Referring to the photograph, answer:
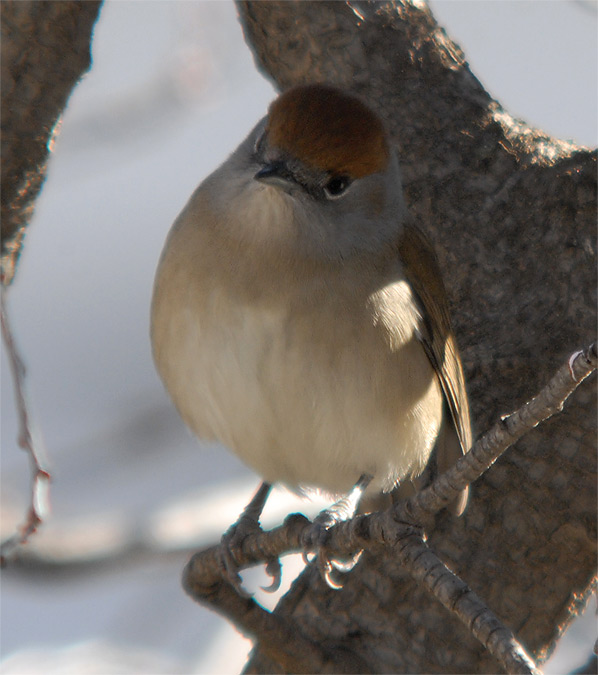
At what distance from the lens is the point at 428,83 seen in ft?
13.4

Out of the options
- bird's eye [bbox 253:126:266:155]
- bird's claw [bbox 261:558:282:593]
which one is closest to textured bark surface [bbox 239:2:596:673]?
bird's claw [bbox 261:558:282:593]

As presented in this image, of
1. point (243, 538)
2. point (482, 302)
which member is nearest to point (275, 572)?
point (243, 538)

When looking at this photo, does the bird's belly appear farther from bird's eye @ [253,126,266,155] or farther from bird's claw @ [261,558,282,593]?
bird's eye @ [253,126,266,155]

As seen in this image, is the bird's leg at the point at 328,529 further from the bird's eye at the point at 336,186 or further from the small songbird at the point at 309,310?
the bird's eye at the point at 336,186

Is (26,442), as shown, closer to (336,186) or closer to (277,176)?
(277,176)

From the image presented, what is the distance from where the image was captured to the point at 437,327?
3611mm

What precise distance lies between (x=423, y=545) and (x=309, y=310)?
1.02m

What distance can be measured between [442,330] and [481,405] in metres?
0.46

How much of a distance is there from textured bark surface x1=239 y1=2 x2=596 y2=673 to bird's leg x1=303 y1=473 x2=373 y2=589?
27 cm

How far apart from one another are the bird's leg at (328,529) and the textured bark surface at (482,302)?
0.87 ft

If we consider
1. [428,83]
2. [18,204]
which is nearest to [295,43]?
[428,83]

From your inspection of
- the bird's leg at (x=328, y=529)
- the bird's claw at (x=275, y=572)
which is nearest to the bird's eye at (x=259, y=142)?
the bird's leg at (x=328, y=529)

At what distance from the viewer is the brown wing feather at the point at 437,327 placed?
357 centimetres

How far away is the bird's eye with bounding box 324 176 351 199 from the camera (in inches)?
136
